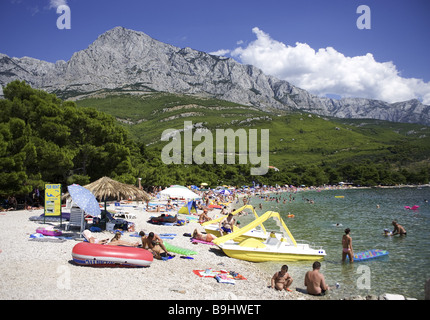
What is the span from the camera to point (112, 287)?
9094 mm

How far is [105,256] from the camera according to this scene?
35.5 feet

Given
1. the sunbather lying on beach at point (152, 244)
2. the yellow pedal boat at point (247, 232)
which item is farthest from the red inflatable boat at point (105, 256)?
the yellow pedal boat at point (247, 232)

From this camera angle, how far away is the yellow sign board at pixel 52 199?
17391mm

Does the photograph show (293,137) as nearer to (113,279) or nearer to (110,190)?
(110,190)

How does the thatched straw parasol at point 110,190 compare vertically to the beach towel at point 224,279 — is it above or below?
above

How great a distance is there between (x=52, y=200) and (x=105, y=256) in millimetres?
8528

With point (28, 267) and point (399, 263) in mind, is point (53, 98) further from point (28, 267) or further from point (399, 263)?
point (399, 263)

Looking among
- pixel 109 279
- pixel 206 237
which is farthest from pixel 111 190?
pixel 109 279

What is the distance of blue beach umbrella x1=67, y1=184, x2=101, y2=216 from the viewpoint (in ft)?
48.0

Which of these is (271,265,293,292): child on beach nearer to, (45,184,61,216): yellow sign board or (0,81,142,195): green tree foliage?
(45,184,61,216): yellow sign board

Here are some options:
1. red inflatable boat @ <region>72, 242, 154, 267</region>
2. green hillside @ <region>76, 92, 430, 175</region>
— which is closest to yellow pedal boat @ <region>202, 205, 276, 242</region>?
red inflatable boat @ <region>72, 242, 154, 267</region>

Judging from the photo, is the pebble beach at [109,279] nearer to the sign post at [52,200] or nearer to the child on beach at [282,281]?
the child on beach at [282,281]

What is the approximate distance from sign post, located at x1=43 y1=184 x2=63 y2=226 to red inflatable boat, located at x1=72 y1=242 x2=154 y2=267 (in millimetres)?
7475
